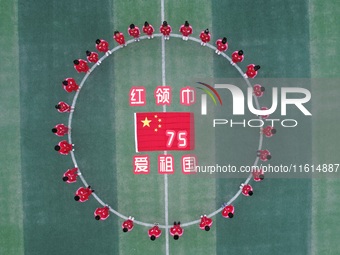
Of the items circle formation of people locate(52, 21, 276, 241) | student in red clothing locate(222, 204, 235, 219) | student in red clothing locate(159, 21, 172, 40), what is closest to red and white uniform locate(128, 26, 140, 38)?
circle formation of people locate(52, 21, 276, 241)

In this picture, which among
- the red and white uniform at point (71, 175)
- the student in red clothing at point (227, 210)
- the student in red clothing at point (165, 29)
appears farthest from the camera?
the student in red clothing at point (227, 210)

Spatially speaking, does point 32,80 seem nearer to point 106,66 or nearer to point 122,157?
point 106,66

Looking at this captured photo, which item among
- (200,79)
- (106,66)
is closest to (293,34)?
(200,79)

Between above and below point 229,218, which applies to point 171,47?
above

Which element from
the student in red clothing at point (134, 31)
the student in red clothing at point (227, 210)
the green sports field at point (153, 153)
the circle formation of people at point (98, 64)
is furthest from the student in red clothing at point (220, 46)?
the student in red clothing at point (227, 210)

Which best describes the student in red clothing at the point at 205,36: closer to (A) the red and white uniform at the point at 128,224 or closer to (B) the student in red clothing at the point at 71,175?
(B) the student in red clothing at the point at 71,175

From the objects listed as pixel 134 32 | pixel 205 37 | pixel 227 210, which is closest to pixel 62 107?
pixel 134 32

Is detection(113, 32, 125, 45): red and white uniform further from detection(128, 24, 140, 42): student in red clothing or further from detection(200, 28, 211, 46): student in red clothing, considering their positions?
detection(200, 28, 211, 46): student in red clothing

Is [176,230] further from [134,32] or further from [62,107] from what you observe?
[134,32]
